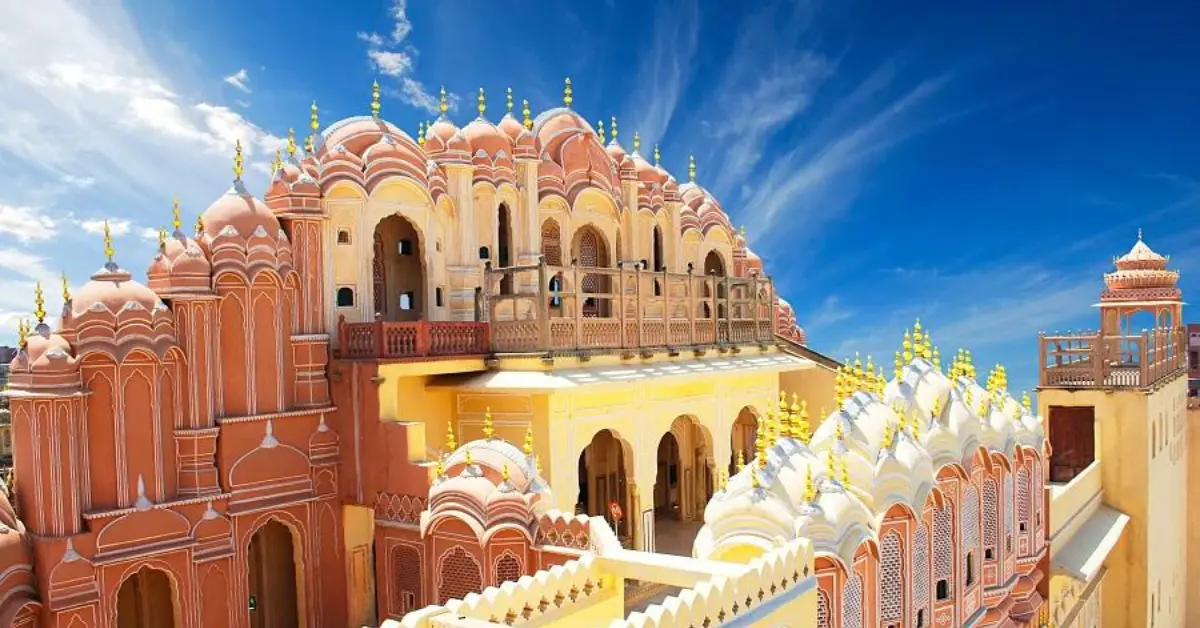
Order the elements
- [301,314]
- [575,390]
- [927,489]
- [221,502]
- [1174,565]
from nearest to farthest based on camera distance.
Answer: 1. [927,489]
2. [221,502]
3. [301,314]
4. [575,390]
5. [1174,565]

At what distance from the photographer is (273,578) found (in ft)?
45.2

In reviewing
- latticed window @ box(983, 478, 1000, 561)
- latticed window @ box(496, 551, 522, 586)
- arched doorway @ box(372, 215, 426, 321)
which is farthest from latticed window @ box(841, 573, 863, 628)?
arched doorway @ box(372, 215, 426, 321)

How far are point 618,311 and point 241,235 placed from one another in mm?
6459

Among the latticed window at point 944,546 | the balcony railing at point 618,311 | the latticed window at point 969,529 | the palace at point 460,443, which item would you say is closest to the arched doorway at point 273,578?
the palace at point 460,443

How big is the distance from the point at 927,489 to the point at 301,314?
8608 mm

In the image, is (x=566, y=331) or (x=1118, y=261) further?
(x=1118, y=261)

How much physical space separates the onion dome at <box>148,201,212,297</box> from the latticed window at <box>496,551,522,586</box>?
516 centimetres

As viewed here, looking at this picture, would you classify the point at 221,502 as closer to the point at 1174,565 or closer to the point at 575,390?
the point at 575,390

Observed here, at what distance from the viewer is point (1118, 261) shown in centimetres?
2356

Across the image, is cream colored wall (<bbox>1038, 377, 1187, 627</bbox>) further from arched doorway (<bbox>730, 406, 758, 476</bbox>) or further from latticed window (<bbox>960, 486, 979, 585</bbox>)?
latticed window (<bbox>960, 486, 979, 585</bbox>)

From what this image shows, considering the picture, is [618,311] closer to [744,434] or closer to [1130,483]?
[744,434]

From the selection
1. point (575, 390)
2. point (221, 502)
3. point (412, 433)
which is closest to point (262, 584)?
point (221, 502)

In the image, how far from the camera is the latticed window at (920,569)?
10883 millimetres

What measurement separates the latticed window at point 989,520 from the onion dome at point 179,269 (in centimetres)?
1068
